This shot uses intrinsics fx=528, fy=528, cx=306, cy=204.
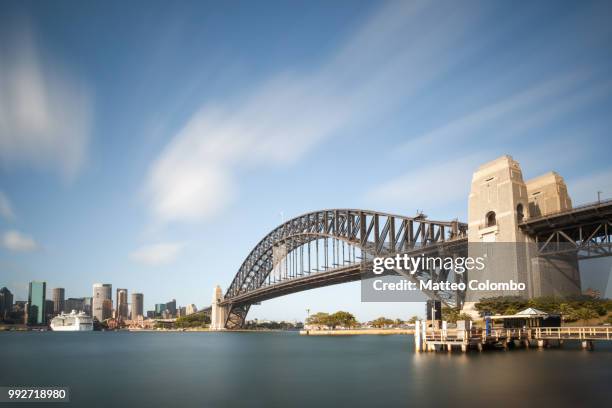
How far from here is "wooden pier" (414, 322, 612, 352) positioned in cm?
4028

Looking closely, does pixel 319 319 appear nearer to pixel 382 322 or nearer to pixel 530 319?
pixel 382 322

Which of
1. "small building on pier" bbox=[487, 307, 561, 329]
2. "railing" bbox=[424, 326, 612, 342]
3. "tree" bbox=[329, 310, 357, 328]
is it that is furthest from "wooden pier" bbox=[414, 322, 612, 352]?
"tree" bbox=[329, 310, 357, 328]

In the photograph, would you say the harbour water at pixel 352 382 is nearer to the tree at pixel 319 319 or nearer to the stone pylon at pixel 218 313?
the tree at pixel 319 319

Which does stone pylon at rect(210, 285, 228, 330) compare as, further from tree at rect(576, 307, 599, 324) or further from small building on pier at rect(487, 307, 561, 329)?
tree at rect(576, 307, 599, 324)

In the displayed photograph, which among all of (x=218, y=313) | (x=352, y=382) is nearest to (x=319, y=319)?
(x=218, y=313)

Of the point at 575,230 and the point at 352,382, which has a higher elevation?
the point at 575,230

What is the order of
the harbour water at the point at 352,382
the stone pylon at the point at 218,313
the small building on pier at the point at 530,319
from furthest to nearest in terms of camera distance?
the stone pylon at the point at 218,313 < the small building on pier at the point at 530,319 < the harbour water at the point at 352,382

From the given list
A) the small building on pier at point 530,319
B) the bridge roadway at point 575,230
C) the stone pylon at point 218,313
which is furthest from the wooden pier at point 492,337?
the stone pylon at point 218,313

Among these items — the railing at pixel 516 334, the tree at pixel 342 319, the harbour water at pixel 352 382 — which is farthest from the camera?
the tree at pixel 342 319

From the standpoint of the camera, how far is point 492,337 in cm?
4159

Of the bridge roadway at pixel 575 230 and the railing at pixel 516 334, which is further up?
the bridge roadway at pixel 575 230

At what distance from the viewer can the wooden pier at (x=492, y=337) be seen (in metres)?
40.3

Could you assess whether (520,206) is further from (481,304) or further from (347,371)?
(347,371)

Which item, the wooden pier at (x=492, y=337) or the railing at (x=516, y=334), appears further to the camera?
the wooden pier at (x=492, y=337)
